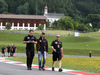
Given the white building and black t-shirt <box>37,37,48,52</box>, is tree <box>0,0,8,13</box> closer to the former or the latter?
the white building

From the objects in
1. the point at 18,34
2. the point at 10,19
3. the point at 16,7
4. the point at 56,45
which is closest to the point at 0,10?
the point at 16,7

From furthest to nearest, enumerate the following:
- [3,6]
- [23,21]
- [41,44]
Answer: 1. [3,6]
2. [23,21]
3. [41,44]

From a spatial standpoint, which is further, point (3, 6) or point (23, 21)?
point (3, 6)

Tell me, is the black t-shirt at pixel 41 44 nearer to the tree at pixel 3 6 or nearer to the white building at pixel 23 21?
the white building at pixel 23 21

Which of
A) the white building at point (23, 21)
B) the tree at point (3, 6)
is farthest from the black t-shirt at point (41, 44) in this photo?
the tree at point (3, 6)

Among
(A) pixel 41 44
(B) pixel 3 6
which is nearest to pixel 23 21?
(B) pixel 3 6

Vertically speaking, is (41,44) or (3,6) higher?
(3,6)

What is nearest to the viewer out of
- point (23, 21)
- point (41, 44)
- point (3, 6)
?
point (41, 44)

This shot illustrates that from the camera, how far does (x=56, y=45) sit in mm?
17203

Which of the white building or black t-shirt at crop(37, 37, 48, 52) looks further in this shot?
→ the white building

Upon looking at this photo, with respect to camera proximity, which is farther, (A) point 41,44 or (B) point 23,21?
(B) point 23,21

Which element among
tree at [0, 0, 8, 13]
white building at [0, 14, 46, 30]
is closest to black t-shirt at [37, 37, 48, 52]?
white building at [0, 14, 46, 30]

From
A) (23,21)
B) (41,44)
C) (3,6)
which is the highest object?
(3,6)

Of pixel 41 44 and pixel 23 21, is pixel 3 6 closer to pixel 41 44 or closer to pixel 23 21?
pixel 23 21
